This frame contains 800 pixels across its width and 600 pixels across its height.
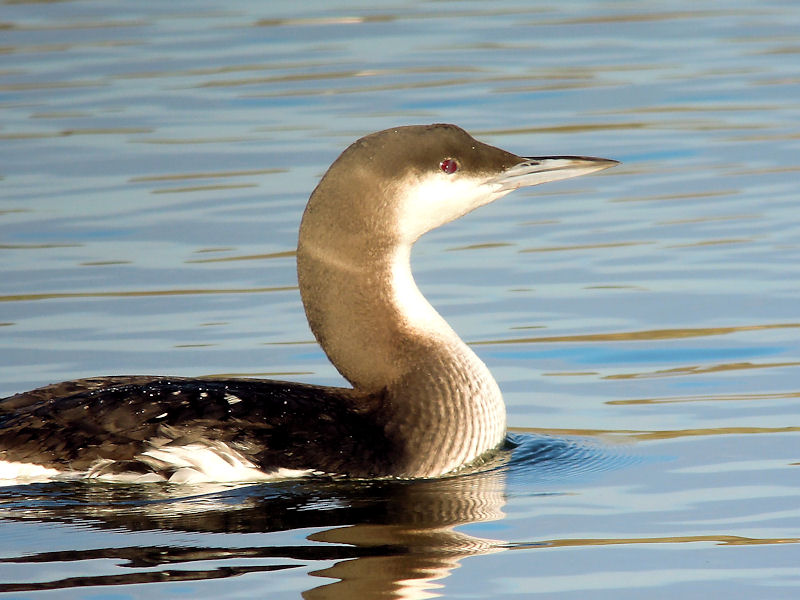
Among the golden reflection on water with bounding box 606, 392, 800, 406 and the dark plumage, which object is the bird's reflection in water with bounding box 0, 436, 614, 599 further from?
the golden reflection on water with bounding box 606, 392, 800, 406

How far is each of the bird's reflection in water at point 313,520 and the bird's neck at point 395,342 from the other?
195 mm

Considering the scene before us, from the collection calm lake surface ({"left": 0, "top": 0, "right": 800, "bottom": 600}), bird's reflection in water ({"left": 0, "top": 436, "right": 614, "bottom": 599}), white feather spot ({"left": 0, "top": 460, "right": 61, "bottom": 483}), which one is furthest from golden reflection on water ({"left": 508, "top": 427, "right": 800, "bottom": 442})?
white feather spot ({"left": 0, "top": 460, "right": 61, "bottom": 483})

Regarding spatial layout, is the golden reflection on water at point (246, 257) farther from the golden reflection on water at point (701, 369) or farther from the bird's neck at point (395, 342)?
the bird's neck at point (395, 342)

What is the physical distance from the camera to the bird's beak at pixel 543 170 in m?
6.32

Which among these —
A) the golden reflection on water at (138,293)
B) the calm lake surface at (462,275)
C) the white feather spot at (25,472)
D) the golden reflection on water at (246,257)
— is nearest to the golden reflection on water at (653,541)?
the calm lake surface at (462,275)

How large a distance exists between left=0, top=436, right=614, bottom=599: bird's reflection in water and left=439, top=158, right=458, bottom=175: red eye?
960 millimetres

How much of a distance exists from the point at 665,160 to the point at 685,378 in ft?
12.8

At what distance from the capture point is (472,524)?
5238mm

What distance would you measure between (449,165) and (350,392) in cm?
85

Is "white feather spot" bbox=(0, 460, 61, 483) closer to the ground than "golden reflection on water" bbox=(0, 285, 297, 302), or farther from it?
closer to the ground

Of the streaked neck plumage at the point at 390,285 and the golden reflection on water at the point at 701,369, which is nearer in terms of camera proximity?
the streaked neck plumage at the point at 390,285

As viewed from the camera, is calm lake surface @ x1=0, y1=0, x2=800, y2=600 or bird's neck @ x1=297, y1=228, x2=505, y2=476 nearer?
calm lake surface @ x1=0, y1=0, x2=800, y2=600

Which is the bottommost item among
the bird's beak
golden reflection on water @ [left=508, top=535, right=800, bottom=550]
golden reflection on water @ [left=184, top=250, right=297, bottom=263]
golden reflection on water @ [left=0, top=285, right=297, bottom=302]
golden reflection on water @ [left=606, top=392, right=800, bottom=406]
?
golden reflection on water @ [left=508, top=535, right=800, bottom=550]

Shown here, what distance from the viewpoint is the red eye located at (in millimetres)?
6168
